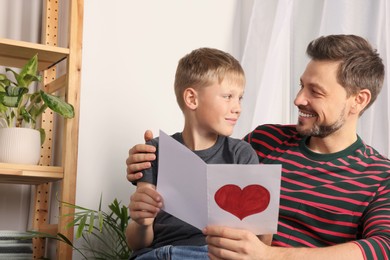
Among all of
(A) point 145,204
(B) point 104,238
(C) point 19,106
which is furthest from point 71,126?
(A) point 145,204

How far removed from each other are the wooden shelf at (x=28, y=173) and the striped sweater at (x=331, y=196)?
91 cm

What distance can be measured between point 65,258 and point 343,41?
4.27 ft

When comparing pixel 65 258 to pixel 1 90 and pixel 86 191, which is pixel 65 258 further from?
pixel 1 90

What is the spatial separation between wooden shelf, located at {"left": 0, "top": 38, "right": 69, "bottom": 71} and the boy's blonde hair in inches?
31.9

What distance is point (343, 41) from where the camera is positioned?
2.01m

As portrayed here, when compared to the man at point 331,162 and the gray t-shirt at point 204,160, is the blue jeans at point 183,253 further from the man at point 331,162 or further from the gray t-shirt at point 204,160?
the man at point 331,162

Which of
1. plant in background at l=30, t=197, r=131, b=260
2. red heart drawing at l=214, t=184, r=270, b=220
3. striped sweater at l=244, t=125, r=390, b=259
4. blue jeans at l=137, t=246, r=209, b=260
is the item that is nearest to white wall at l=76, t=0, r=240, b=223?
plant in background at l=30, t=197, r=131, b=260

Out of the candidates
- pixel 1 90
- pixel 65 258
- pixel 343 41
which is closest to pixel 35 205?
pixel 65 258

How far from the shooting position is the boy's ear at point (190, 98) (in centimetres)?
185

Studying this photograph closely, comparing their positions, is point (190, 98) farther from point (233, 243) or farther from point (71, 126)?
point (71, 126)

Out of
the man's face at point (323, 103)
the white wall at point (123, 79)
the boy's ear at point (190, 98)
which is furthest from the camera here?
the white wall at point (123, 79)

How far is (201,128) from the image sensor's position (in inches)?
72.7

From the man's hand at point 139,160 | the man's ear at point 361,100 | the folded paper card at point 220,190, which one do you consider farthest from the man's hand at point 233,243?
the man's ear at point 361,100

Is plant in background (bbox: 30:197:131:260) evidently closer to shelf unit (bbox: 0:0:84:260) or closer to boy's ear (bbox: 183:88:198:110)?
shelf unit (bbox: 0:0:84:260)
